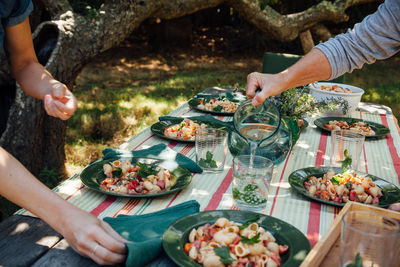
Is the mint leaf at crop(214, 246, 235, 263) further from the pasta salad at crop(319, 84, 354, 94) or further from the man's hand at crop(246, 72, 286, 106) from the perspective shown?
the pasta salad at crop(319, 84, 354, 94)

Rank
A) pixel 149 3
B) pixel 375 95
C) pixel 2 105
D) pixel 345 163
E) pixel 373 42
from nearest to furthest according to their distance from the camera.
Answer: pixel 345 163
pixel 373 42
pixel 2 105
pixel 149 3
pixel 375 95

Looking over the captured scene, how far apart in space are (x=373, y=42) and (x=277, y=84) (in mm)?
536

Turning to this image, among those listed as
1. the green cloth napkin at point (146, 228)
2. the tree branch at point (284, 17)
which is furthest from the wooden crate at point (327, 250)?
the tree branch at point (284, 17)

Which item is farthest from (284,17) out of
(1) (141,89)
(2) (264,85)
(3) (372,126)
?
(2) (264,85)

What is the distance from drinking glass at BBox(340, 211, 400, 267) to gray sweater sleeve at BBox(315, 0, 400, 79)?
1147 millimetres

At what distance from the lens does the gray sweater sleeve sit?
6.30 feet

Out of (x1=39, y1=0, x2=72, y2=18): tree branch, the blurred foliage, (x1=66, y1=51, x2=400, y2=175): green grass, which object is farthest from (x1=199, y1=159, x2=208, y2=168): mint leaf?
(x1=66, y1=51, x2=400, y2=175): green grass

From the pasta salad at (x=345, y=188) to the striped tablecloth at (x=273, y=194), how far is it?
0.15 feet

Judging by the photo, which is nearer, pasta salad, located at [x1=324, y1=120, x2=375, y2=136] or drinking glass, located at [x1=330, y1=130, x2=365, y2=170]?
drinking glass, located at [x1=330, y1=130, x2=365, y2=170]

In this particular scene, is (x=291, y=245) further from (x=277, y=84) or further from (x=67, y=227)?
(x=277, y=84)

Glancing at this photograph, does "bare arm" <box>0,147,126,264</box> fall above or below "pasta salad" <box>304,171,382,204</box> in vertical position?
above

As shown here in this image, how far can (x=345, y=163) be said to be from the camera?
1791 millimetres

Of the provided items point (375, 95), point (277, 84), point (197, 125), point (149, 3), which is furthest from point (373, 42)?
point (375, 95)

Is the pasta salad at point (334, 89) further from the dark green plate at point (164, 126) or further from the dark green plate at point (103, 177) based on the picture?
the dark green plate at point (103, 177)
